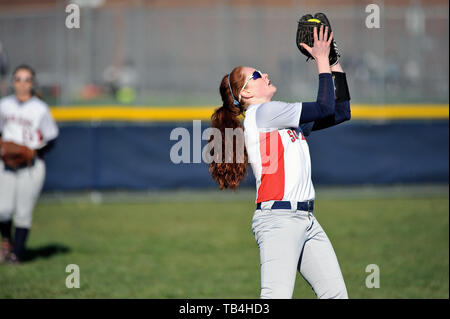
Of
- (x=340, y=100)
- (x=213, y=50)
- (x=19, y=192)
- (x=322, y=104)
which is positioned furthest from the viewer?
(x=213, y=50)

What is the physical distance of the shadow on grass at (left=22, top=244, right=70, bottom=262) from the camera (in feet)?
28.1

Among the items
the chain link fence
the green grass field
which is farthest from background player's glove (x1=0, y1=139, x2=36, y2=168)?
the chain link fence

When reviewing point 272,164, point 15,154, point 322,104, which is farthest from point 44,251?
point 322,104

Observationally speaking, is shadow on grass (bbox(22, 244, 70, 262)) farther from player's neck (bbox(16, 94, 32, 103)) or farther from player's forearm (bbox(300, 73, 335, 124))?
player's forearm (bbox(300, 73, 335, 124))

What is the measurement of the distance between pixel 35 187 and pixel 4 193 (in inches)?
14.5

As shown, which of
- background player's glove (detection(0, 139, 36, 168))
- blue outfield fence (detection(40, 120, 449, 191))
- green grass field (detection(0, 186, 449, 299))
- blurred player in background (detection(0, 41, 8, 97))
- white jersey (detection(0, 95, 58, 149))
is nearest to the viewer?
green grass field (detection(0, 186, 449, 299))

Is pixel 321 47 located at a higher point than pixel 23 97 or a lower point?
higher

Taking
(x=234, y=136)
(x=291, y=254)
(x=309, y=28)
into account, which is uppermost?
(x=309, y=28)

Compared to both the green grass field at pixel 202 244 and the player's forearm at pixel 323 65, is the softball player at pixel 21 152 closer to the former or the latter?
the green grass field at pixel 202 244

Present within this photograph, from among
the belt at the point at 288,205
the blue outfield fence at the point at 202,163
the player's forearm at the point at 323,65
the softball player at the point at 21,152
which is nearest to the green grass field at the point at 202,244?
the blue outfield fence at the point at 202,163

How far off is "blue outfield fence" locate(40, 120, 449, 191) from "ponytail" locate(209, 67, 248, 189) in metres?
9.05

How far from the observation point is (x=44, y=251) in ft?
29.5

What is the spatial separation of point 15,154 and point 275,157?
4.78 meters

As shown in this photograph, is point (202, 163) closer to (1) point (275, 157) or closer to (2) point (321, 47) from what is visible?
(1) point (275, 157)
